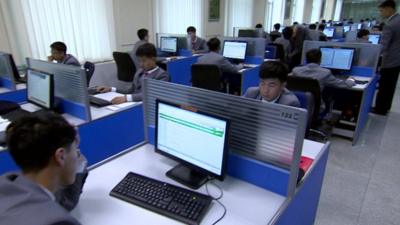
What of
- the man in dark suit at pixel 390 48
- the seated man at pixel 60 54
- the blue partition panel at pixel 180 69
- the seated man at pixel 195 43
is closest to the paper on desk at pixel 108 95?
the seated man at pixel 60 54

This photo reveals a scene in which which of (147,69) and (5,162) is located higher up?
(147,69)

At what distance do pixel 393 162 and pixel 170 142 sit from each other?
2.58 meters

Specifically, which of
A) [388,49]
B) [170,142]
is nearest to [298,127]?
[170,142]

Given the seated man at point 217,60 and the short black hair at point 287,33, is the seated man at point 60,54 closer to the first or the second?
the seated man at point 217,60

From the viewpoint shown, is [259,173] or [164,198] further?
[259,173]

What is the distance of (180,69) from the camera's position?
4855mm

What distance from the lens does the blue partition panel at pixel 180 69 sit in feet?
A: 15.3

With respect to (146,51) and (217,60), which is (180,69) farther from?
(146,51)

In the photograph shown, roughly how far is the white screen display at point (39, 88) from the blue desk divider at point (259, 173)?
1.53 metres

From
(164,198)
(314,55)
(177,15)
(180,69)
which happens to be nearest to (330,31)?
(177,15)

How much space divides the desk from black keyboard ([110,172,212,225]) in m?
0.03

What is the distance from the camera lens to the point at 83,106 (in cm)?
217

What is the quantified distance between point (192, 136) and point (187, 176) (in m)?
0.22

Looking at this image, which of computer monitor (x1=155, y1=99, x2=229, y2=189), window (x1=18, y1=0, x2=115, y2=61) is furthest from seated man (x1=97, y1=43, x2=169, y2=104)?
window (x1=18, y1=0, x2=115, y2=61)
